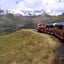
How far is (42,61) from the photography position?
31062 millimetres

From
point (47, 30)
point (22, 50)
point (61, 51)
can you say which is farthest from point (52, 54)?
point (47, 30)

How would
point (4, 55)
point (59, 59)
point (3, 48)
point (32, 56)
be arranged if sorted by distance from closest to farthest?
1. point (59, 59)
2. point (32, 56)
3. point (4, 55)
4. point (3, 48)

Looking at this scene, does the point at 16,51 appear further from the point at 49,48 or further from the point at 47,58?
the point at 47,58


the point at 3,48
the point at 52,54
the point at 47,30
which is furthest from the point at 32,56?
the point at 47,30

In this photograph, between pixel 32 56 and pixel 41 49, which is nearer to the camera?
pixel 32 56

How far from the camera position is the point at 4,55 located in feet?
121

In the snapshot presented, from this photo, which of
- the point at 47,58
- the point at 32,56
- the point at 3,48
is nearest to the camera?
the point at 47,58

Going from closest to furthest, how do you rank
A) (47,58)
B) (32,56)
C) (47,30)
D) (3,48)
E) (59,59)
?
1. (59,59)
2. (47,58)
3. (32,56)
4. (3,48)
5. (47,30)

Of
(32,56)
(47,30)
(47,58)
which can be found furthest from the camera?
(47,30)

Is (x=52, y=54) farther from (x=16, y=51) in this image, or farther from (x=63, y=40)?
(x=63, y=40)

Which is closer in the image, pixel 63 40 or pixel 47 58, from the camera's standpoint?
pixel 47 58

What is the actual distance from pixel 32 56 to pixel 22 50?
4820 mm

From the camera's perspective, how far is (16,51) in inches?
1526

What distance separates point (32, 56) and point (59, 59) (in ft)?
18.4
